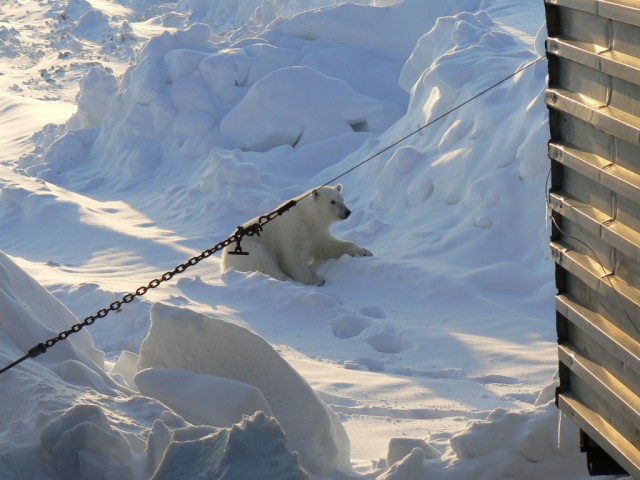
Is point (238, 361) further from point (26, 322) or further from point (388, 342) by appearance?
point (388, 342)

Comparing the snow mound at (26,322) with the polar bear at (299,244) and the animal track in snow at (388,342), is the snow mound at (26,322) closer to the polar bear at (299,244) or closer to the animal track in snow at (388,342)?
the animal track in snow at (388,342)

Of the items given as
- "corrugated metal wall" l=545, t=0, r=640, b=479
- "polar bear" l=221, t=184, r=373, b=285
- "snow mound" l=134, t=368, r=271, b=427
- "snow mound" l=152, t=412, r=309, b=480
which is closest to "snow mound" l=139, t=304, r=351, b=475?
"snow mound" l=134, t=368, r=271, b=427

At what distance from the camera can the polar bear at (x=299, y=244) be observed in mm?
8305

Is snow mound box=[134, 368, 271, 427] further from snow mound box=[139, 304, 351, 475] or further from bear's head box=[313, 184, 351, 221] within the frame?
bear's head box=[313, 184, 351, 221]

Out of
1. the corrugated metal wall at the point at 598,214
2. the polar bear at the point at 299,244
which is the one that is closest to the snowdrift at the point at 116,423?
the corrugated metal wall at the point at 598,214

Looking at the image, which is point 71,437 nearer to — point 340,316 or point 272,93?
point 340,316

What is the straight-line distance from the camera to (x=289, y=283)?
7.81 meters

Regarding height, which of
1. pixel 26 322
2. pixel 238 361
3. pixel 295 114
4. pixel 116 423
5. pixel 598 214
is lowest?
pixel 295 114

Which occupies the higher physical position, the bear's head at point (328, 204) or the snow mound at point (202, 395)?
the snow mound at point (202, 395)

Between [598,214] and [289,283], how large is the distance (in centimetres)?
494

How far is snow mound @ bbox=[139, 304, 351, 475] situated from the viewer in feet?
13.6

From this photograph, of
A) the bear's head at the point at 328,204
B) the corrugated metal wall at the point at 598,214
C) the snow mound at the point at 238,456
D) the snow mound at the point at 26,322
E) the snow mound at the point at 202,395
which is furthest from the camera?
the bear's head at the point at 328,204

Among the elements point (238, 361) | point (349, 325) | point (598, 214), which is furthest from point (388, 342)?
point (598, 214)

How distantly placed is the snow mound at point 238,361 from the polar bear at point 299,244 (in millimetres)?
3764
